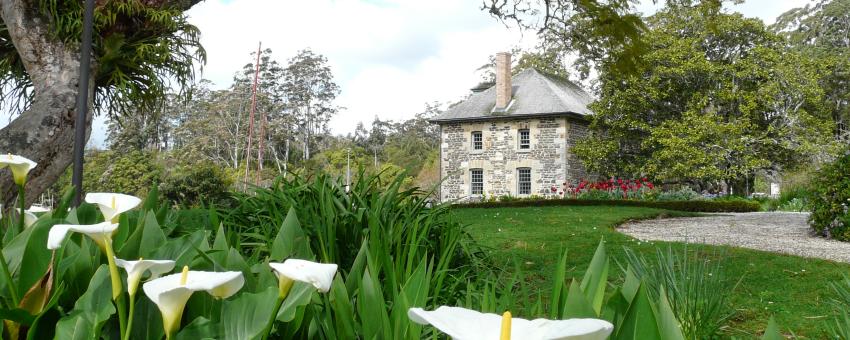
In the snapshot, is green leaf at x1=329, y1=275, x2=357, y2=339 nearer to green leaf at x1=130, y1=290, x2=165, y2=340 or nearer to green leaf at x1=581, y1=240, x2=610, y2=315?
green leaf at x1=130, y1=290, x2=165, y2=340

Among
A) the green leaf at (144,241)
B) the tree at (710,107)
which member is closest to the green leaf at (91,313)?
the green leaf at (144,241)

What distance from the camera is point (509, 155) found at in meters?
24.5

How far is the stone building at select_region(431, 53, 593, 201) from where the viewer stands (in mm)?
23484

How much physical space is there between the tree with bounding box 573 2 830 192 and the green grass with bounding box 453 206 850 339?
479 inches

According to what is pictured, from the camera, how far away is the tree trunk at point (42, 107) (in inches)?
168

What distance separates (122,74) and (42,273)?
455 centimetres

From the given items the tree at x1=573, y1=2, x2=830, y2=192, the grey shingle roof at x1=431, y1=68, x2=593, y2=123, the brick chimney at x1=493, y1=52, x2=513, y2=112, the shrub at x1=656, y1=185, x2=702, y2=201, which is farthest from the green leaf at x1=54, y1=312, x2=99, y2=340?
the brick chimney at x1=493, y1=52, x2=513, y2=112

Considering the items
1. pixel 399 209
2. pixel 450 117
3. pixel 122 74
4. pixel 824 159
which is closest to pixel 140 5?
pixel 122 74

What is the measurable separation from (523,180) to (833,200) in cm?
1593

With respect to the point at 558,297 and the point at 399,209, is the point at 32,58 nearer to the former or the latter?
the point at 399,209

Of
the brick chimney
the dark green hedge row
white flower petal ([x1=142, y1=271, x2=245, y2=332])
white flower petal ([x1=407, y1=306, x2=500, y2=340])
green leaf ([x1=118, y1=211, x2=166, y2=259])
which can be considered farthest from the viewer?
the brick chimney

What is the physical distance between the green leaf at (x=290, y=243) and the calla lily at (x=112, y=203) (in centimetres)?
29

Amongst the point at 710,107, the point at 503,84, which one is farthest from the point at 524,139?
the point at 710,107

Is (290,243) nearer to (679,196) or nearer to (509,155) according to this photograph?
(679,196)
